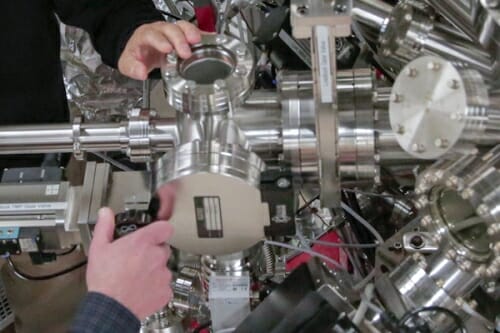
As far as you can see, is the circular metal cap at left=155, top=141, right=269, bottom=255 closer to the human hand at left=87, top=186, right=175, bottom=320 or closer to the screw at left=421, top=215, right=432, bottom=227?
the human hand at left=87, top=186, right=175, bottom=320

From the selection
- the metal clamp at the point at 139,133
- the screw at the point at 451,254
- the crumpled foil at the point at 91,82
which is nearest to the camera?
the screw at the point at 451,254

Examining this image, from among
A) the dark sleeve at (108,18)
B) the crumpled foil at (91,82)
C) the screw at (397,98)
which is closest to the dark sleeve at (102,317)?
the screw at (397,98)

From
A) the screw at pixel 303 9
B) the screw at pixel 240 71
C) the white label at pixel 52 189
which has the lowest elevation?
the white label at pixel 52 189

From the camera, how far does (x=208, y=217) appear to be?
83cm

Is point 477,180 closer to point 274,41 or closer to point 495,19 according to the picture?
point 495,19

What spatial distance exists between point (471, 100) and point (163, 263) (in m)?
0.46

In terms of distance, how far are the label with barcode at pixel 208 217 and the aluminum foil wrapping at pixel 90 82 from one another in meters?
1.28

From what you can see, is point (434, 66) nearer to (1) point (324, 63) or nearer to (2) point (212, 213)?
(1) point (324, 63)

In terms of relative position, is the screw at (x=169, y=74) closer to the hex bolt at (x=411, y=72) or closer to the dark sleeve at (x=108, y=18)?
the hex bolt at (x=411, y=72)

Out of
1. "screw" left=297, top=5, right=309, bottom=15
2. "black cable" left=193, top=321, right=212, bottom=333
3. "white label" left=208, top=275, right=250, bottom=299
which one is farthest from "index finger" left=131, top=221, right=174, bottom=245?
"screw" left=297, top=5, right=309, bottom=15

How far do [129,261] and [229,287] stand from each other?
0.15m

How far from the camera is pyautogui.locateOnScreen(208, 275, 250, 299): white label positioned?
0.89 meters

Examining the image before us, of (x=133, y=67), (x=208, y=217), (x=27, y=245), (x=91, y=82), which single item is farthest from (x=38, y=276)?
(x=91, y=82)

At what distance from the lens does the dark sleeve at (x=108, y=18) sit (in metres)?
1.35
